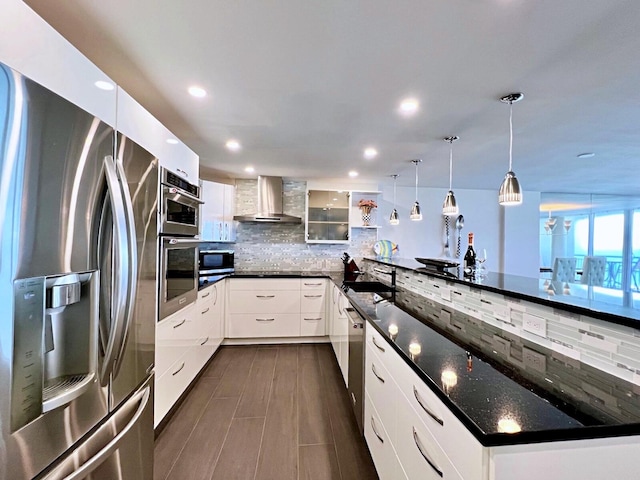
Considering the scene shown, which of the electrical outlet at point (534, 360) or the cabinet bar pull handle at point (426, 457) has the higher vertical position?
the electrical outlet at point (534, 360)

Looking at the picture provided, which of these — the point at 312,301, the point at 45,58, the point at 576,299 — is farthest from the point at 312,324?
the point at 45,58

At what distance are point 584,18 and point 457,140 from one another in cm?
156

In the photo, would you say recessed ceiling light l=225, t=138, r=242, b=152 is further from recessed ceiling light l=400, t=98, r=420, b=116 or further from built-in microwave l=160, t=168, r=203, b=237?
recessed ceiling light l=400, t=98, r=420, b=116

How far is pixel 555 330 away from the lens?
1225 mm

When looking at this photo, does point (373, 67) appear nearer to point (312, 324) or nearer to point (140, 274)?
point (140, 274)

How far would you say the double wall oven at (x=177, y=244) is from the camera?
1868 millimetres

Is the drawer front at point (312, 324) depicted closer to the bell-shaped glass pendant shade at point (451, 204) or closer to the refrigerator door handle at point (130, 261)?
the bell-shaped glass pendant shade at point (451, 204)

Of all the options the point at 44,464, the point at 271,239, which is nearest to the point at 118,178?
the point at 44,464

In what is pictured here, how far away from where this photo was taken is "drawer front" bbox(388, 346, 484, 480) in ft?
2.34

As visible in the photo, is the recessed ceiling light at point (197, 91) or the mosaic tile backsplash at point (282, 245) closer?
Result: the recessed ceiling light at point (197, 91)

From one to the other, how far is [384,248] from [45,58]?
4.39m

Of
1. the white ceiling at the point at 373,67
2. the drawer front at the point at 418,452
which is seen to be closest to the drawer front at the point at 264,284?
the white ceiling at the point at 373,67

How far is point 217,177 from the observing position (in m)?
4.46

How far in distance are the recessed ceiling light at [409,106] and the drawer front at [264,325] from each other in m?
2.71
